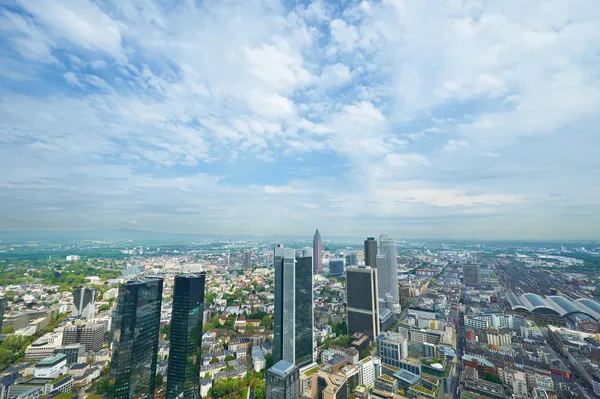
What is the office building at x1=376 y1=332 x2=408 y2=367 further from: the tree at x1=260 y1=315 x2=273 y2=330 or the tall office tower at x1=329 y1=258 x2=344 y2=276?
the tall office tower at x1=329 y1=258 x2=344 y2=276

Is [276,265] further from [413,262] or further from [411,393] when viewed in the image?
[413,262]

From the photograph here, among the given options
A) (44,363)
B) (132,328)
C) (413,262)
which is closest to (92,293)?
(44,363)

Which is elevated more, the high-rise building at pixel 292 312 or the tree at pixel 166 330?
the high-rise building at pixel 292 312

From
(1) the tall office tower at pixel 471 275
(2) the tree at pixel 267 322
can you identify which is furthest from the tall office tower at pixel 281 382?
(1) the tall office tower at pixel 471 275

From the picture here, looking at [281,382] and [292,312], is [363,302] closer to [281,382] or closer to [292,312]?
[292,312]

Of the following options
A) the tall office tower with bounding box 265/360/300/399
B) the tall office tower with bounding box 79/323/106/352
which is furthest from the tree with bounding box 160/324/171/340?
the tall office tower with bounding box 265/360/300/399

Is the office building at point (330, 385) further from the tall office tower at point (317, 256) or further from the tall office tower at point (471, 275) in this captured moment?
the tall office tower at point (317, 256)
